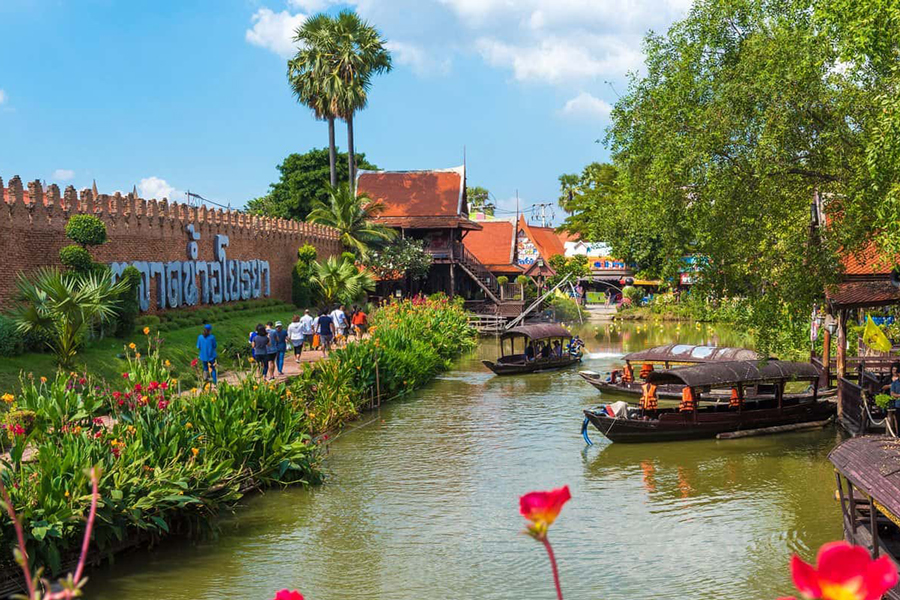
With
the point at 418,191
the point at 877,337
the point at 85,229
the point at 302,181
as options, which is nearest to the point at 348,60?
the point at 418,191

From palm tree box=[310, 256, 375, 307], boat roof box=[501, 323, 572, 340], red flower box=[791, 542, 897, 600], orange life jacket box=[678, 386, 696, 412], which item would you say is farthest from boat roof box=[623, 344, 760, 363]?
red flower box=[791, 542, 897, 600]

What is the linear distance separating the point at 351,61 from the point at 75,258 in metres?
27.9

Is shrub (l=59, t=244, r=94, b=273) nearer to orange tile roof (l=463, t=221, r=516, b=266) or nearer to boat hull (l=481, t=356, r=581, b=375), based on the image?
boat hull (l=481, t=356, r=581, b=375)

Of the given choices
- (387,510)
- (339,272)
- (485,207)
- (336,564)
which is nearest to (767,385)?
(387,510)

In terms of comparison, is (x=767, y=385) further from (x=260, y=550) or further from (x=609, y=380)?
(x=260, y=550)

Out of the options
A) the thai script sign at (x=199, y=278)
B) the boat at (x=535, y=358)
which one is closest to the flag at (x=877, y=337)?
the boat at (x=535, y=358)

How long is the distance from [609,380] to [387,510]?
13.6 m

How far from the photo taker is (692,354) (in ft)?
86.2

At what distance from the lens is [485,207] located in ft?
347

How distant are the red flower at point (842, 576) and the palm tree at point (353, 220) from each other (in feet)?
141

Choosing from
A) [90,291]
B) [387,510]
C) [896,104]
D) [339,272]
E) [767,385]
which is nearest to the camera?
[896,104]

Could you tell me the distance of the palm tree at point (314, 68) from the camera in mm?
47750

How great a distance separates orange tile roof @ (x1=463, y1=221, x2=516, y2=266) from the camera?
61.8m

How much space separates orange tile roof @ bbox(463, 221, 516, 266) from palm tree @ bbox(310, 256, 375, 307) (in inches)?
909
